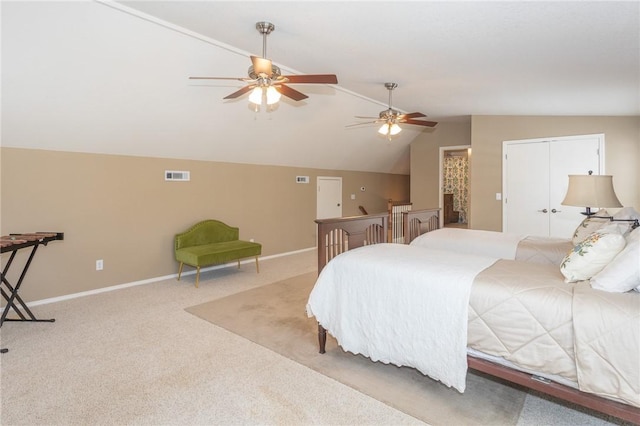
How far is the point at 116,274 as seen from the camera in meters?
4.67

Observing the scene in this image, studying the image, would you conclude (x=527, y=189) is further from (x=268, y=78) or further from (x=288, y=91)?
(x=268, y=78)

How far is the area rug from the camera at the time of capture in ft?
6.76

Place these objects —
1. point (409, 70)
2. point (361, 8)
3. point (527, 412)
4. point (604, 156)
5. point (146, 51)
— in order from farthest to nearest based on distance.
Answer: point (604, 156)
point (409, 70)
point (146, 51)
point (361, 8)
point (527, 412)

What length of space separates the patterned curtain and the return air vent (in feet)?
30.0

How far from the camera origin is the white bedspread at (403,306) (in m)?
2.04

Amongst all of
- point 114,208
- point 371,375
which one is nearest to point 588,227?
point 371,375

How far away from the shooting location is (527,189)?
585 cm

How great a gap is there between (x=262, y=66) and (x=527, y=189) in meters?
5.15

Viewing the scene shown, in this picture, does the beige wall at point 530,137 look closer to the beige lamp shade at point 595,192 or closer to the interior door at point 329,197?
the beige lamp shade at point 595,192

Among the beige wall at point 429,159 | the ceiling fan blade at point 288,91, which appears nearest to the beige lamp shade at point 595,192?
the ceiling fan blade at point 288,91

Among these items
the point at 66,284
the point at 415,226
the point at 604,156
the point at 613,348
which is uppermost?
the point at 604,156

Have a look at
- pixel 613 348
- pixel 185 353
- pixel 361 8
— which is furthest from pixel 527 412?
pixel 361 8

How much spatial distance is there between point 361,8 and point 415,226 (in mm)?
2783

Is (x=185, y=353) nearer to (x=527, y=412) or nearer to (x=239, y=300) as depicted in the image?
(x=239, y=300)
